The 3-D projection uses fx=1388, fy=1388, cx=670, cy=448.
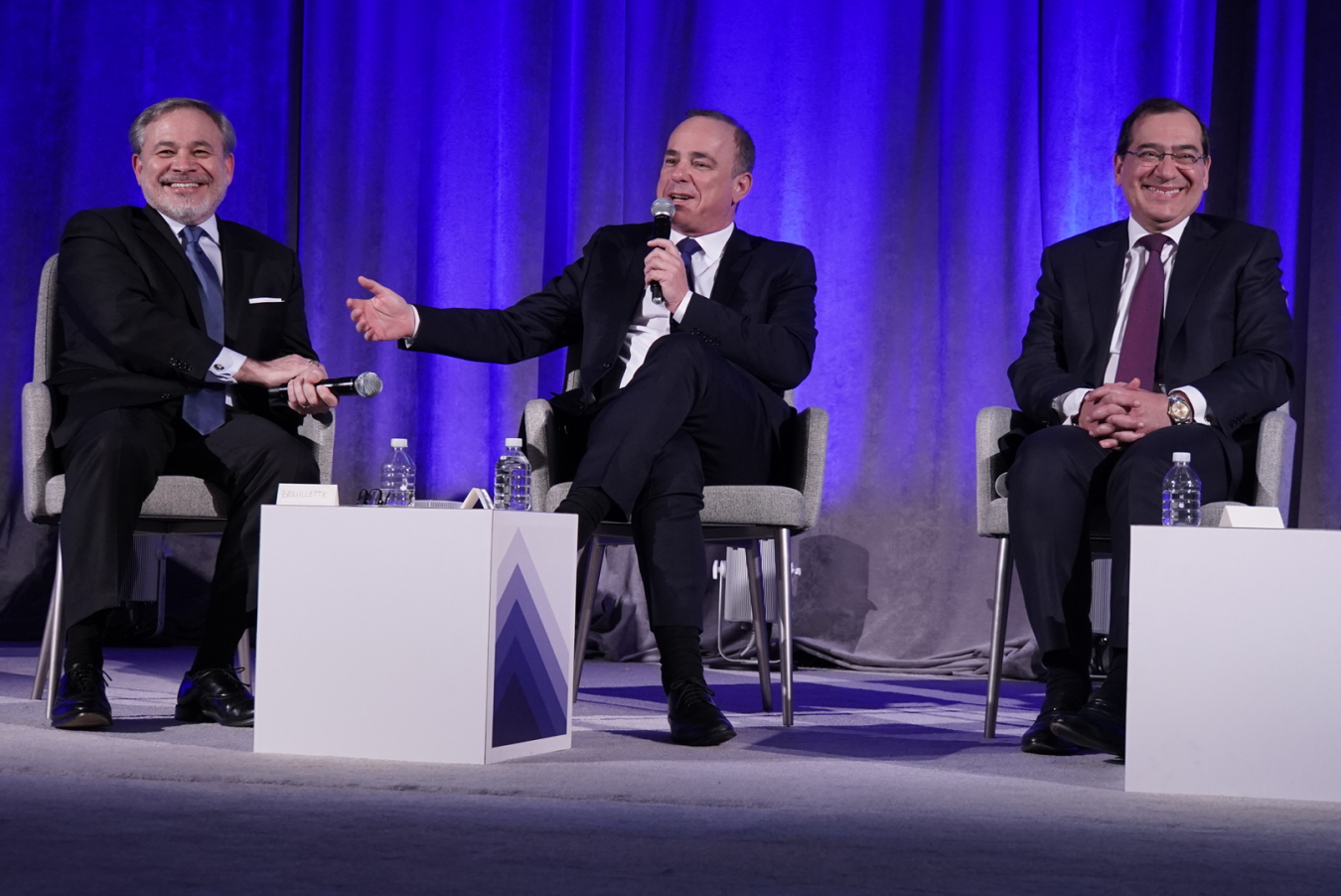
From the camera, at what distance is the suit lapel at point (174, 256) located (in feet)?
A: 8.65

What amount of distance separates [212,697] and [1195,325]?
1.87 m

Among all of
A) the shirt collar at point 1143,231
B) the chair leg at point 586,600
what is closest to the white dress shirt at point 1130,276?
the shirt collar at point 1143,231

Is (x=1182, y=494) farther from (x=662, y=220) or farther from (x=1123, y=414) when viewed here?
(x=662, y=220)

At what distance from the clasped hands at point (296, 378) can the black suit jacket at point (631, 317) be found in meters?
0.20

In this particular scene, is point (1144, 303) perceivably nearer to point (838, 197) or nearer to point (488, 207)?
point (838, 197)

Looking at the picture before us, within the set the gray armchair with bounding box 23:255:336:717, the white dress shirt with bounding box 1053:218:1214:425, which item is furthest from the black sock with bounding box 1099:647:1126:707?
the gray armchair with bounding box 23:255:336:717

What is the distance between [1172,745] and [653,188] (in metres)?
2.91

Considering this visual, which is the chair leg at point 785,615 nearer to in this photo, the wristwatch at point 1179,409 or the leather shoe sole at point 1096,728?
the leather shoe sole at point 1096,728

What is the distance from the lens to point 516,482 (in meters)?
3.00

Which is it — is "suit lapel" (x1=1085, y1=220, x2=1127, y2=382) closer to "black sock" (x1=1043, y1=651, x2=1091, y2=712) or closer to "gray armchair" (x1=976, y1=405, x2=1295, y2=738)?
"gray armchair" (x1=976, y1=405, x2=1295, y2=738)

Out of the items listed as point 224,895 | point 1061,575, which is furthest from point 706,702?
point 224,895

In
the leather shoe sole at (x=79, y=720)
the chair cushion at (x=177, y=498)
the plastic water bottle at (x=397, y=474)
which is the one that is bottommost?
the leather shoe sole at (x=79, y=720)

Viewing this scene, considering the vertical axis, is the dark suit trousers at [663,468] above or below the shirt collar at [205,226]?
below

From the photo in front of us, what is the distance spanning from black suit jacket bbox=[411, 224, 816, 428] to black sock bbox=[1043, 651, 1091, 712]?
727 mm
